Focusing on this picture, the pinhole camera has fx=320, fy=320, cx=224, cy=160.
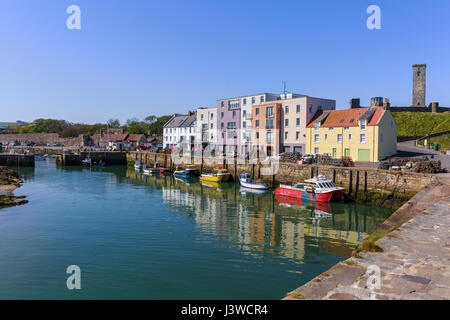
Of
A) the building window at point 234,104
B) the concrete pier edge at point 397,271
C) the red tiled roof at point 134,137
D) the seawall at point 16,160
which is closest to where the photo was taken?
the concrete pier edge at point 397,271

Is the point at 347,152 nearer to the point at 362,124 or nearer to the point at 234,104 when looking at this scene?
the point at 362,124

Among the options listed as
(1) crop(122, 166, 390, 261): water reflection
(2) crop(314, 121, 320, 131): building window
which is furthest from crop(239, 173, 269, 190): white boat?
(2) crop(314, 121, 320, 131): building window

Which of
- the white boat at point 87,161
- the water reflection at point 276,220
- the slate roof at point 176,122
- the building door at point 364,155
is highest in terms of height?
the slate roof at point 176,122

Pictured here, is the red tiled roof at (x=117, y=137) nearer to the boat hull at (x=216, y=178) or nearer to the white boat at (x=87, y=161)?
the white boat at (x=87, y=161)

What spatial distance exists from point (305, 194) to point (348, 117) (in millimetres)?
20969

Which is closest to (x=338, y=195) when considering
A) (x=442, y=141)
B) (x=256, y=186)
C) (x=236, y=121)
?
(x=256, y=186)

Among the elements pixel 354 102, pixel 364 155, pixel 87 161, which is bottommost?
pixel 87 161

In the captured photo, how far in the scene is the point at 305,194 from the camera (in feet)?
110

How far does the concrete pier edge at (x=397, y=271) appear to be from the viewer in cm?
679

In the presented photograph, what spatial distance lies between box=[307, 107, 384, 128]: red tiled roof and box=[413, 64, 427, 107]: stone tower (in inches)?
2434

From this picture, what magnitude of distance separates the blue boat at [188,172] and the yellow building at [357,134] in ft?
67.9

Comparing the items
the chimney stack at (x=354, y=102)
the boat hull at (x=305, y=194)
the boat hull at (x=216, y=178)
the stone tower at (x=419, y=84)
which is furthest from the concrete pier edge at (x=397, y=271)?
the stone tower at (x=419, y=84)

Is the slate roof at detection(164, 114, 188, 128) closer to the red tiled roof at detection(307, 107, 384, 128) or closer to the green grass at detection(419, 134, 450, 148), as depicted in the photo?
the red tiled roof at detection(307, 107, 384, 128)

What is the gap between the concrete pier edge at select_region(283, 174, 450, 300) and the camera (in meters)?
6.79
